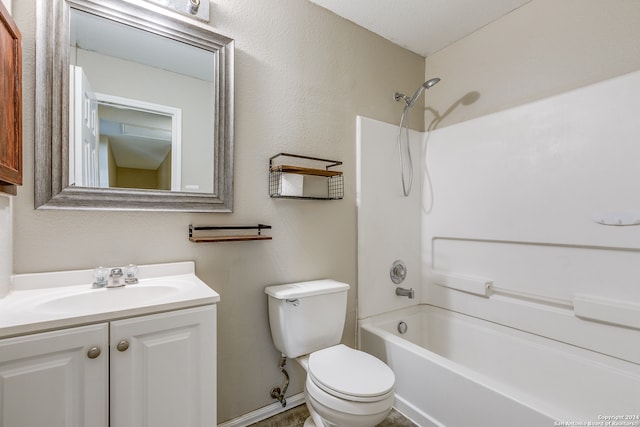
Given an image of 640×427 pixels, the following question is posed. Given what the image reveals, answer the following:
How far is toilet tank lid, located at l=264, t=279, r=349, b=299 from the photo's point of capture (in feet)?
5.04

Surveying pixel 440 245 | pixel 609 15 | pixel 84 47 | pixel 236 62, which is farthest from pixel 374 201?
pixel 84 47

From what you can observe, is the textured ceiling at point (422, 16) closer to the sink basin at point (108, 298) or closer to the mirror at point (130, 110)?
the mirror at point (130, 110)


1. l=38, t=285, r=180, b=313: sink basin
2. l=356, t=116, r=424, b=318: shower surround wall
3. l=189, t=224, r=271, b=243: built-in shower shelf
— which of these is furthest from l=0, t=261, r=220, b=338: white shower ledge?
l=356, t=116, r=424, b=318: shower surround wall

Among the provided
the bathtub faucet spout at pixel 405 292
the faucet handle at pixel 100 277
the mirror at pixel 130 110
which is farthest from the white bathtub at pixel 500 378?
the faucet handle at pixel 100 277

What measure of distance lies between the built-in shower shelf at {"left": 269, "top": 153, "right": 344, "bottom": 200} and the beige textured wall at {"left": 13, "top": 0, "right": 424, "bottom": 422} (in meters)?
0.05

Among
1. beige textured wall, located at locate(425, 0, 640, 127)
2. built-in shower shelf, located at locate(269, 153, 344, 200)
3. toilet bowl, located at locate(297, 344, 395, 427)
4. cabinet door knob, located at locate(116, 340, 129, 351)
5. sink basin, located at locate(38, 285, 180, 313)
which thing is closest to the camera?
cabinet door knob, located at locate(116, 340, 129, 351)

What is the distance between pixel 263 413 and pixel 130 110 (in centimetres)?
171

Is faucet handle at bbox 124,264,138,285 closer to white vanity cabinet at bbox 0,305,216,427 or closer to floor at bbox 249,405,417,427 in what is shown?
white vanity cabinet at bbox 0,305,216,427

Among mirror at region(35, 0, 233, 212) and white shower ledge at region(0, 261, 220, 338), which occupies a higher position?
mirror at region(35, 0, 233, 212)

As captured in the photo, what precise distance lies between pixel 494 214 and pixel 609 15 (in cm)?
118

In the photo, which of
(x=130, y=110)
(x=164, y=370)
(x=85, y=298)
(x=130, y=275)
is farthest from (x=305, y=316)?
(x=130, y=110)

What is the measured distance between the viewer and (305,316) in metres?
1.58

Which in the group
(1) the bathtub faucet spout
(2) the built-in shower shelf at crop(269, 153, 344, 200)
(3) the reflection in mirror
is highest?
(3) the reflection in mirror

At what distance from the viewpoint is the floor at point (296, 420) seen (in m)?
1.63
